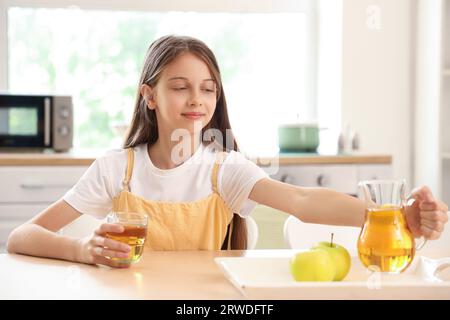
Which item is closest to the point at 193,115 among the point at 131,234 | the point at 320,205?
the point at 320,205

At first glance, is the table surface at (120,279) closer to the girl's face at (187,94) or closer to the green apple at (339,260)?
the green apple at (339,260)

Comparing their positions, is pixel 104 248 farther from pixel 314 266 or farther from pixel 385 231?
pixel 385 231

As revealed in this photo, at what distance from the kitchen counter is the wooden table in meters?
1.59

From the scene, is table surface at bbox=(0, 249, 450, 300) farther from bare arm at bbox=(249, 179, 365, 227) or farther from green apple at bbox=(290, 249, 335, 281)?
bare arm at bbox=(249, 179, 365, 227)

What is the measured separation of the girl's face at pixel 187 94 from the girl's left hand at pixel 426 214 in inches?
22.0

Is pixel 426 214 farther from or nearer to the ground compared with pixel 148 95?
nearer to the ground

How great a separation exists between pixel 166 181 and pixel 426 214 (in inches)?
26.6

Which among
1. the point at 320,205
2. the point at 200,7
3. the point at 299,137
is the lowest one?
the point at 320,205

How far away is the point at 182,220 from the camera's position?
175 centimetres

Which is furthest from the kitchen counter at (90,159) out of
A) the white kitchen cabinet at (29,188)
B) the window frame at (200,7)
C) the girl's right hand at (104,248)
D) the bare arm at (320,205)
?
the girl's right hand at (104,248)

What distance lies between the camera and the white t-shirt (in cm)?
179

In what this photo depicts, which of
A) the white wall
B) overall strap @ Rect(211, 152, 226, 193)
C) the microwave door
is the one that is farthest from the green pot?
overall strap @ Rect(211, 152, 226, 193)

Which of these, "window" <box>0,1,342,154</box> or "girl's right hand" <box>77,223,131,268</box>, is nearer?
"girl's right hand" <box>77,223,131,268</box>

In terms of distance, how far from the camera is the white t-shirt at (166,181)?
5.89ft
